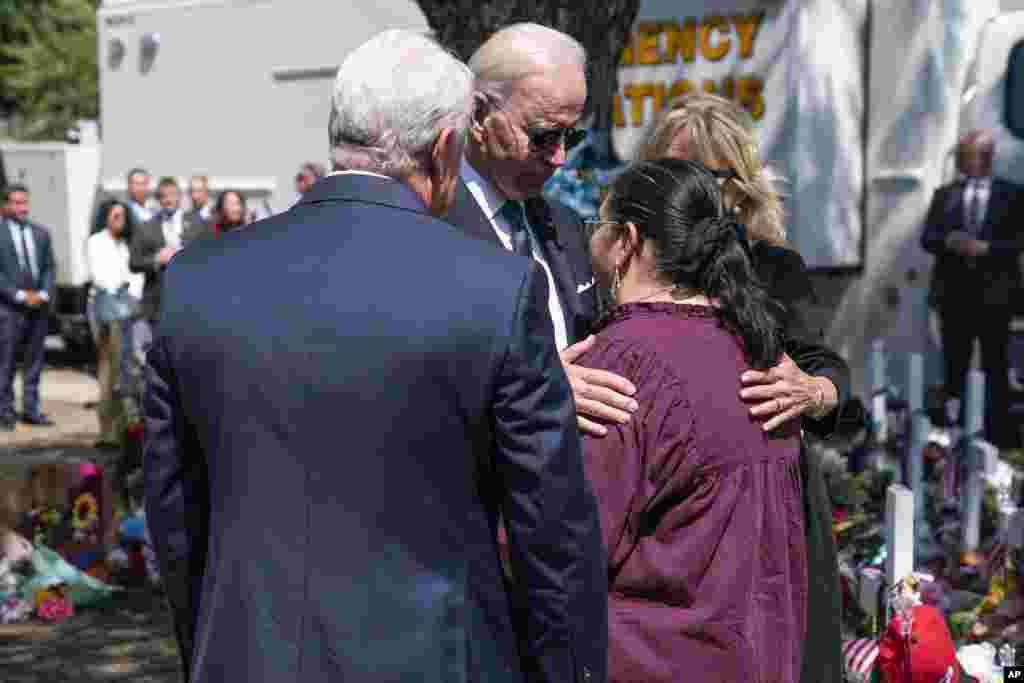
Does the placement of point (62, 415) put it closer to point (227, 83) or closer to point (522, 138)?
point (227, 83)

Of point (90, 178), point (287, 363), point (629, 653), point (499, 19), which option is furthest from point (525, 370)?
point (90, 178)

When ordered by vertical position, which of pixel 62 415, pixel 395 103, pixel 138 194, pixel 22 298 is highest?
pixel 395 103

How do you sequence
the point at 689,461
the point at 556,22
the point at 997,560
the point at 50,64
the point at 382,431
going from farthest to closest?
1. the point at 50,64
2. the point at 556,22
3. the point at 997,560
4. the point at 689,461
5. the point at 382,431

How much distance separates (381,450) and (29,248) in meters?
10.4

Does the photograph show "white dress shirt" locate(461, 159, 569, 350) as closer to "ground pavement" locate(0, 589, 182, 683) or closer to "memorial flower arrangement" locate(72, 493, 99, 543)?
"ground pavement" locate(0, 589, 182, 683)

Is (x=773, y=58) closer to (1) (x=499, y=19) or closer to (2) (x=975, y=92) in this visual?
(2) (x=975, y=92)

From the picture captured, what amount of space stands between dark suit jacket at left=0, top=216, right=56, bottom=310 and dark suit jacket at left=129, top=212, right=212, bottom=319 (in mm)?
673

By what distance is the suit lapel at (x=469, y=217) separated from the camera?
10.2ft

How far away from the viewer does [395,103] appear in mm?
2271

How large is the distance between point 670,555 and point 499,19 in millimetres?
3766

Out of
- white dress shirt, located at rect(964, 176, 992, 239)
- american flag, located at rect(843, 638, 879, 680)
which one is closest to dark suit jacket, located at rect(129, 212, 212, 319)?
white dress shirt, located at rect(964, 176, 992, 239)

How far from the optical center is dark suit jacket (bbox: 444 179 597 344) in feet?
10.3

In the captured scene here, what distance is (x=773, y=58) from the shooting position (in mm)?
9734

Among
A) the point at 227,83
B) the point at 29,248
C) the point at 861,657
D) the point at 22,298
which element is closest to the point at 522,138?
the point at 861,657
